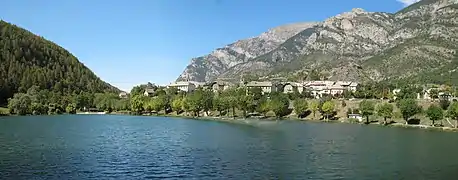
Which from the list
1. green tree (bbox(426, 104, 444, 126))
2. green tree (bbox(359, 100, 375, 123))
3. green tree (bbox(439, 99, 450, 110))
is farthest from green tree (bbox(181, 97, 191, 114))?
green tree (bbox(439, 99, 450, 110))

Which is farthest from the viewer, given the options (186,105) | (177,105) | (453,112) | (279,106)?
(177,105)

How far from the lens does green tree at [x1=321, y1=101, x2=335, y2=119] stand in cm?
12850

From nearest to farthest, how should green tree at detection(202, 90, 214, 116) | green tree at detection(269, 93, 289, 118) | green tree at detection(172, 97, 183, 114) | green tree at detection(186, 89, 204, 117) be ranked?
green tree at detection(269, 93, 289, 118) < green tree at detection(186, 89, 204, 117) < green tree at detection(202, 90, 214, 116) < green tree at detection(172, 97, 183, 114)

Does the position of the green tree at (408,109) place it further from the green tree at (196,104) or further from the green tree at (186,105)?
the green tree at (186,105)

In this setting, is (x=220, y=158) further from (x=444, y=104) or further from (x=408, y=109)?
(x=444, y=104)

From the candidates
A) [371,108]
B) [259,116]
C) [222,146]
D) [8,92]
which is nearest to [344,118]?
[371,108]

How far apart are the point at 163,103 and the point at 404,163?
4907 inches

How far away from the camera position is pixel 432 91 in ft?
470

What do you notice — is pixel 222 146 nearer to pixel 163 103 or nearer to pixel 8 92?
pixel 163 103

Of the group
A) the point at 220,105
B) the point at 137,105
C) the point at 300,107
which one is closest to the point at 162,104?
the point at 137,105

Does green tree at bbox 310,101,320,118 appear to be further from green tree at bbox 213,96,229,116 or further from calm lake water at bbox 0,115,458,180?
calm lake water at bbox 0,115,458,180

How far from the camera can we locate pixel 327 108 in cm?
12838

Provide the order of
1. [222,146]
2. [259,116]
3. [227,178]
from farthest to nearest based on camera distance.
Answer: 1. [259,116]
2. [222,146]
3. [227,178]

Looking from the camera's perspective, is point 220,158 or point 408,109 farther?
point 408,109
